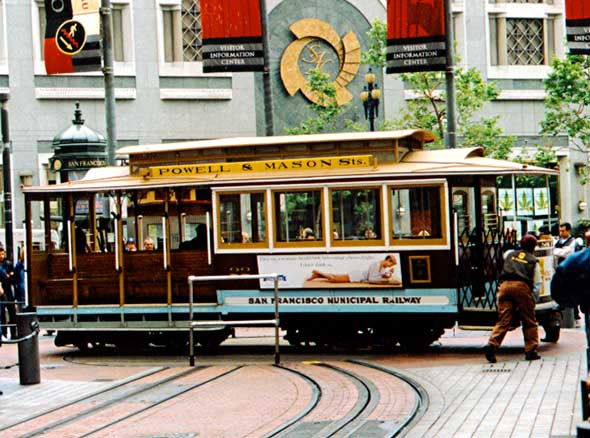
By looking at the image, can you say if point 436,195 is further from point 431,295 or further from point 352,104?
point 352,104

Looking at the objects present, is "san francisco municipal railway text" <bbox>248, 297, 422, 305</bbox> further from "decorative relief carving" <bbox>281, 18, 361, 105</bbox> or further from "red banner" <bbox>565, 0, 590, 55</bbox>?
"decorative relief carving" <bbox>281, 18, 361, 105</bbox>

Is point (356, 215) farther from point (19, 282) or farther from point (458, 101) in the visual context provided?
point (458, 101)

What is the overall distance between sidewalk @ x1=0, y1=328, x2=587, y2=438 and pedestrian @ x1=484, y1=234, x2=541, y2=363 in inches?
10.1

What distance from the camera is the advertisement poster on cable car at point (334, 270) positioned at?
20.2 m

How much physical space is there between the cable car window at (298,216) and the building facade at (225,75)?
22.0 metres

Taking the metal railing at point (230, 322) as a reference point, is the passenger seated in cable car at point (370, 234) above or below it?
above

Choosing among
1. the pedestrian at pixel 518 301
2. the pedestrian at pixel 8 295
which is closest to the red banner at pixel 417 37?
the pedestrian at pixel 518 301

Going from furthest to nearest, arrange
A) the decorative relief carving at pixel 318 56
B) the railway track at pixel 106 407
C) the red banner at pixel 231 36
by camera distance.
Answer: the decorative relief carving at pixel 318 56 → the red banner at pixel 231 36 → the railway track at pixel 106 407

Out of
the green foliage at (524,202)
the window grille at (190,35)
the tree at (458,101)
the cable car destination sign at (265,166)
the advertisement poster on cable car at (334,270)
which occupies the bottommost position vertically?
the advertisement poster on cable car at (334,270)

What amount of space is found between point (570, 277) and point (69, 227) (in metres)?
12.7

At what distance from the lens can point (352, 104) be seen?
152 feet

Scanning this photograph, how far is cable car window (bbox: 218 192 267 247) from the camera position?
20.8m

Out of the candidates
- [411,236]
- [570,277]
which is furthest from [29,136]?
[570,277]

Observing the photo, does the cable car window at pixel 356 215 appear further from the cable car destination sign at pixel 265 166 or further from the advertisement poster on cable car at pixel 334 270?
the cable car destination sign at pixel 265 166
